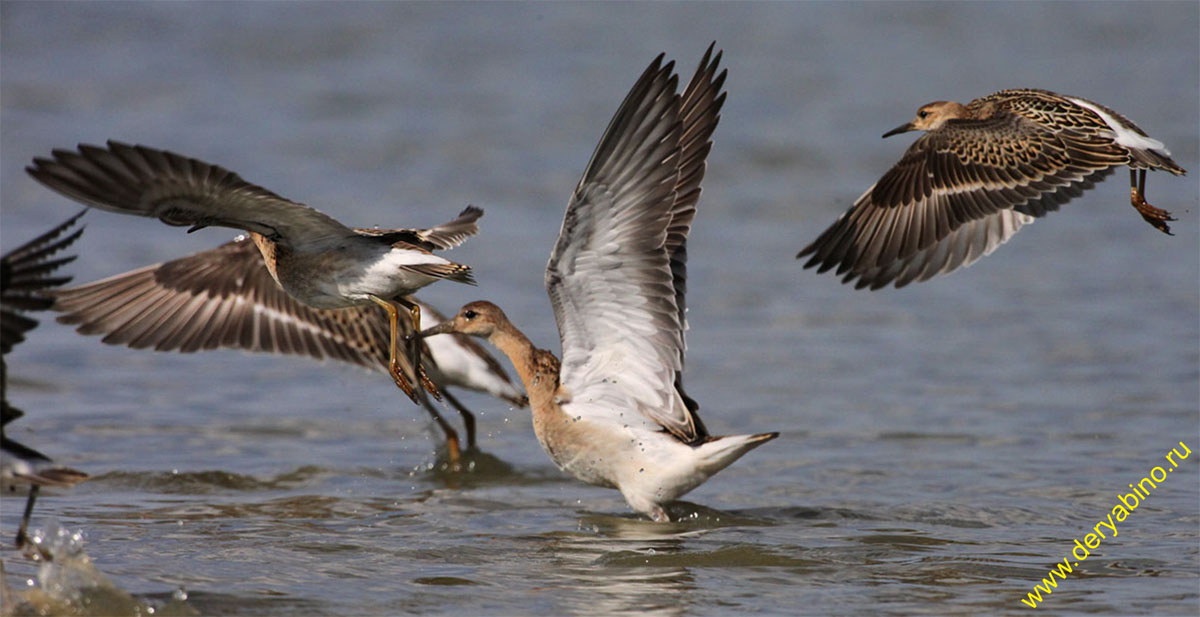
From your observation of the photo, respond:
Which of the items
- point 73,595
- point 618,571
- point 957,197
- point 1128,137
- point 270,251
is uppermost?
point 1128,137

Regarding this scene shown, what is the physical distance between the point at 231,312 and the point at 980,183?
14.0 feet

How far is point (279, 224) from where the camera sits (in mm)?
5883

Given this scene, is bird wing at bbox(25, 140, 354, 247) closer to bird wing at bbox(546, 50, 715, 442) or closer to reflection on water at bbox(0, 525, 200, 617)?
bird wing at bbox(546, 50, 715, 442)

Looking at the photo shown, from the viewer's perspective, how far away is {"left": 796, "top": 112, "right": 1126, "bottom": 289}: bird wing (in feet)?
22.5

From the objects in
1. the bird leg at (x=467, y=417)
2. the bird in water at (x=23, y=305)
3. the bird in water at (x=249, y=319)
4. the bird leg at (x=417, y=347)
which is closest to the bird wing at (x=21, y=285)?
the bird in water at (x=23, y=305)

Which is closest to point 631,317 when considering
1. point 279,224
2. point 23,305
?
point 279,224

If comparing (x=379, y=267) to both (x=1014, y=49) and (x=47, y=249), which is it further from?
(x=1014, y=49)

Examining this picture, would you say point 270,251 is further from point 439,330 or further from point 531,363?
point 531,363

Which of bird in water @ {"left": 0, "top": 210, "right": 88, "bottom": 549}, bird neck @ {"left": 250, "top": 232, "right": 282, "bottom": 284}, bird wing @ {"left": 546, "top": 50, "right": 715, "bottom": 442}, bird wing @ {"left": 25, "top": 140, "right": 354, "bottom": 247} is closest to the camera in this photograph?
bird wing @ {"left": 25, "top": 140, "right": 354, "bottom": 247}

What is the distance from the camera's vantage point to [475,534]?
6.45 metres

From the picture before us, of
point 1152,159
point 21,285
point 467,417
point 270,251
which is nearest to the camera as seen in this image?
point 21,285

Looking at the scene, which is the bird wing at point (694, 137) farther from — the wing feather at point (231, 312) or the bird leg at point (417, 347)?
the wing feather at point (231, 312)

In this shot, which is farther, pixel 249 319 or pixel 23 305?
pixel 249 319

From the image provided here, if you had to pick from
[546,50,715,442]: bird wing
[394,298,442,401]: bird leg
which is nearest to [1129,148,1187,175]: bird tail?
[546,50,715,442]: bird wing
